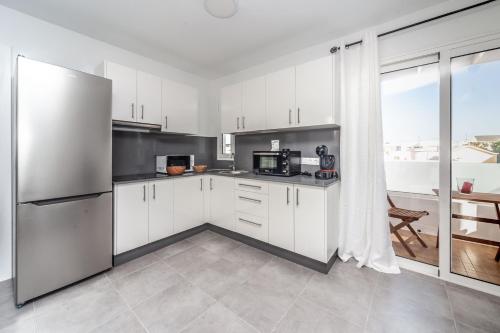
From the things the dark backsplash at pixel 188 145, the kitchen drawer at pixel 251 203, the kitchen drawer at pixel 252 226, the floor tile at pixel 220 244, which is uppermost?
the dark backsplash at pixel 188 145

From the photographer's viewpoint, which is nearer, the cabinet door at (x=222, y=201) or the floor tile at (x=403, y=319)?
the floor tile at (x=403, y=319)

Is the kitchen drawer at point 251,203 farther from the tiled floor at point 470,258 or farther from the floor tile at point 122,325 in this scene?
the tiled floor at point 470,258

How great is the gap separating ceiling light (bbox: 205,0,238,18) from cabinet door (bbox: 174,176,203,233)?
1.93 metres

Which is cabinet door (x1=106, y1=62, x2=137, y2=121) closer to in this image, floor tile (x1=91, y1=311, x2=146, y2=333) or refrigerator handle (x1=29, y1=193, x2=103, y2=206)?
refrigerator handle (x1=29, y1=193, x2=103, y2=206)

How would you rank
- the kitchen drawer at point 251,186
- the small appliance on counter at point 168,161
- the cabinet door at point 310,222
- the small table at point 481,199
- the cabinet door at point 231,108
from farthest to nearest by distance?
the cabinet door at point 231,108 → the small appliance on counter at point 168,161 → the kitchen drawer at point 251,186 → the cabinet door at point 310,222 → the small table at point 481,199

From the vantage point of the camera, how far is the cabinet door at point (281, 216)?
2160 millimetres

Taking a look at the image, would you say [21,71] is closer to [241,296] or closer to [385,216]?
[241,296]

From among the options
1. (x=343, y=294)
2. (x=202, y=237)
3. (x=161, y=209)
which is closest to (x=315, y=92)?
(x=343, y=294)

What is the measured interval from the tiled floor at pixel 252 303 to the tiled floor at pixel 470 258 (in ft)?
0.77

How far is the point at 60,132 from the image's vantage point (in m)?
1.64

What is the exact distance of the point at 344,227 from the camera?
227cm

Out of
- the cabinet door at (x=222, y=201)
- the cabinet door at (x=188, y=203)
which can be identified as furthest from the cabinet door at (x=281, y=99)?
the cabinet door at (x=188, y=203)

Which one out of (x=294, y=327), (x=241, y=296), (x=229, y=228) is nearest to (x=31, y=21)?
(x=229, y=228)

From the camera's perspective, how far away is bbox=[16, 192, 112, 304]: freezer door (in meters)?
1.51
